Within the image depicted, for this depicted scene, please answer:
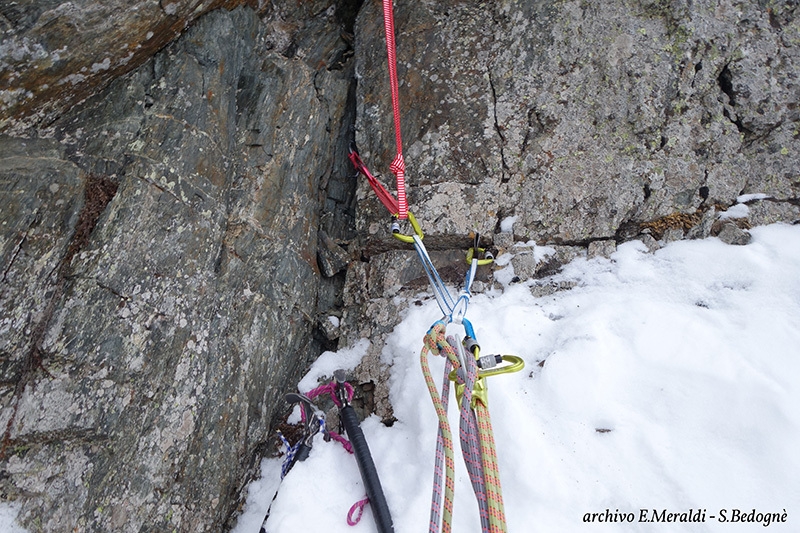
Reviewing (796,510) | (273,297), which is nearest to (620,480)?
(796,510)

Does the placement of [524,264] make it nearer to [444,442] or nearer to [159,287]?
[444,442]

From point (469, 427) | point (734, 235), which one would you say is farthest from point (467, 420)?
point (734, 235)

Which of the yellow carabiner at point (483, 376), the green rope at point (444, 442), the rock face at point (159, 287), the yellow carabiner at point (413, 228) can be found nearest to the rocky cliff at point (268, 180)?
the rock face at point (159, 287)

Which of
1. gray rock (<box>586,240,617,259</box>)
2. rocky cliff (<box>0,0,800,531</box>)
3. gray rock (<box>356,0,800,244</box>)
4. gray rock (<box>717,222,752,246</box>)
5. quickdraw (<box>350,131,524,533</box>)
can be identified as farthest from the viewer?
gray rock (<box>356,0,800,244</box>)

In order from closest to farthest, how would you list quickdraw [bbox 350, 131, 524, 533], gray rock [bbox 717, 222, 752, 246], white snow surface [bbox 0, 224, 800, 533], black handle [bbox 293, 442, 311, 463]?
quickdraw [bbox 350, 131, 524, 533] < white snow surface [bbox 0, 224, 800, 533] < black handle [bbox 293, 442, 311, 463] < gray rock [bbox 717, 222, 752, 246]

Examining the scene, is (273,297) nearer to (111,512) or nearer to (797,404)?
(111,512)

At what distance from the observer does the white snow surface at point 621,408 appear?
235 cm

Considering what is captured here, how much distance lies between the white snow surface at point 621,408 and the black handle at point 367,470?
0.36 feet

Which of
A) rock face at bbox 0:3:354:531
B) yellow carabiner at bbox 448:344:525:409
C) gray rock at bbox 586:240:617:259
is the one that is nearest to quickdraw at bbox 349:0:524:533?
yellow carabiner at bbox 448:344:525:409

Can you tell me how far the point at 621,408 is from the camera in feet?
8.80

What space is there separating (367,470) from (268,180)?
2.30 m

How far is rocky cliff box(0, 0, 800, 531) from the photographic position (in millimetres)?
2586

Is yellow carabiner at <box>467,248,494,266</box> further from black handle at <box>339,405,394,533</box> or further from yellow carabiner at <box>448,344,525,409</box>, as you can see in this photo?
black handle at <box>339,405,394,533</box>

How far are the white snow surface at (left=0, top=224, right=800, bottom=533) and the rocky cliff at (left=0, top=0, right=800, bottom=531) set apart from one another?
29 cm
